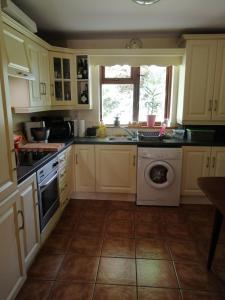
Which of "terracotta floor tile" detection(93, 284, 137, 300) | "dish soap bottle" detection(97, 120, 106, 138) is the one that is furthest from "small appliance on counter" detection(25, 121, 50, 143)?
"terracotta floor tile" detection(93, 284, 137, 300)

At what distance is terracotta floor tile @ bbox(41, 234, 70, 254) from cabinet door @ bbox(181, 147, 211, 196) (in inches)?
68.4

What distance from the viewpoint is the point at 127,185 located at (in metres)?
3.19

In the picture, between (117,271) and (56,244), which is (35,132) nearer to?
(56,244)

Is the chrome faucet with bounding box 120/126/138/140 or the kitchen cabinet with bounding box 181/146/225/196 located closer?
the kitchen cabinet with bounding box 181/146/225/196

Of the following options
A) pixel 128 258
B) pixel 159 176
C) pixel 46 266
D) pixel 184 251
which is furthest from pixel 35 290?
pixel 159 176

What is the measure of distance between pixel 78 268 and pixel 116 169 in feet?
4.79

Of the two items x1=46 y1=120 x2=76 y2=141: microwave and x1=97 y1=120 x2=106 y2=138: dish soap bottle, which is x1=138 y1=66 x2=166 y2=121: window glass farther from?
x1=46 y1=120 x2=76 y2=141: microwave

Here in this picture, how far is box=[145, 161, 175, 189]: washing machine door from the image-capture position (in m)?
3.00

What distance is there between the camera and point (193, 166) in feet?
10.1

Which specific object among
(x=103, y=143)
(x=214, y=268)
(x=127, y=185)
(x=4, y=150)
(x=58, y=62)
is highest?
(x=58, y=62)

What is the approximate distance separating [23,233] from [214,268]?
5.46 feet

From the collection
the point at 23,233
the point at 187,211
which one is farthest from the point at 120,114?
the point at 23,233

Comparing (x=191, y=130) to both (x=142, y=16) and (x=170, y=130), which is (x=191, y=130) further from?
(x=142, y=16)

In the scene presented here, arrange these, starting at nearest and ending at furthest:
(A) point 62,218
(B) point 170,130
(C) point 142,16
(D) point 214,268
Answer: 1. (D) point 214,268
2. (C) point 142,16
3. (A) point 62,218
4. (B) point 170,130
